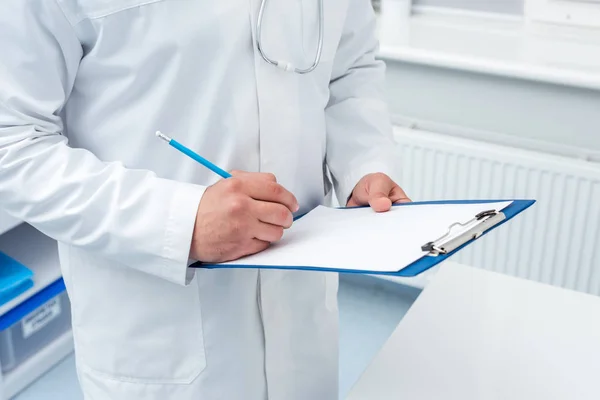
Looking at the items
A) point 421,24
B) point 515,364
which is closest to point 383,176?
point 515,364

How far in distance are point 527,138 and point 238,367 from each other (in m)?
1.20

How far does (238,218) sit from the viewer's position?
2.61ft

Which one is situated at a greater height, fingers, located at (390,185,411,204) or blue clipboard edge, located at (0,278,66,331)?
fingers, located at (390,185,411,204)

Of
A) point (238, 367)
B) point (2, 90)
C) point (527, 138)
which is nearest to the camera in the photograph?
point (2, 90)

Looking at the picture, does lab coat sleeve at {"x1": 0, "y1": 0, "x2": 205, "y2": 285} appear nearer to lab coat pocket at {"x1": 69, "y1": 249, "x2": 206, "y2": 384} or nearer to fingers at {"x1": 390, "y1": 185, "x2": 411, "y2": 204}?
lab coat pocket at {"x1": 69, "y1": 249, "x2": 206, "y2": 384}

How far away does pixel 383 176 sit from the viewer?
3.38ft

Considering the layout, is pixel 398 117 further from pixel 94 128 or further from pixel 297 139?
pixel 94 128

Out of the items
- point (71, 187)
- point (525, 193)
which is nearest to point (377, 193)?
point (71, 187)

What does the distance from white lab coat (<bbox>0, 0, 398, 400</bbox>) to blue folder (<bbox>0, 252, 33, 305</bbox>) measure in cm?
87

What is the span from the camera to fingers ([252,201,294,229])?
806 mm

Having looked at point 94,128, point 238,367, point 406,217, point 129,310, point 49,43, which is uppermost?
point 49,43

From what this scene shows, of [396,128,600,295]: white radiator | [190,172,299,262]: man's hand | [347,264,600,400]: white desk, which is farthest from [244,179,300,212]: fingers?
[396,128,600,295]: white radiator

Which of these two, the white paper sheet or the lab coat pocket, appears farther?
the lab coat pocket

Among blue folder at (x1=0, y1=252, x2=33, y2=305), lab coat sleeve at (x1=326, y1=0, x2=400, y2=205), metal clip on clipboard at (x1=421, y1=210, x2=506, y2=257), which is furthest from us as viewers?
blue folder at (x1=0, y1=252, x2=33, y2=305)
